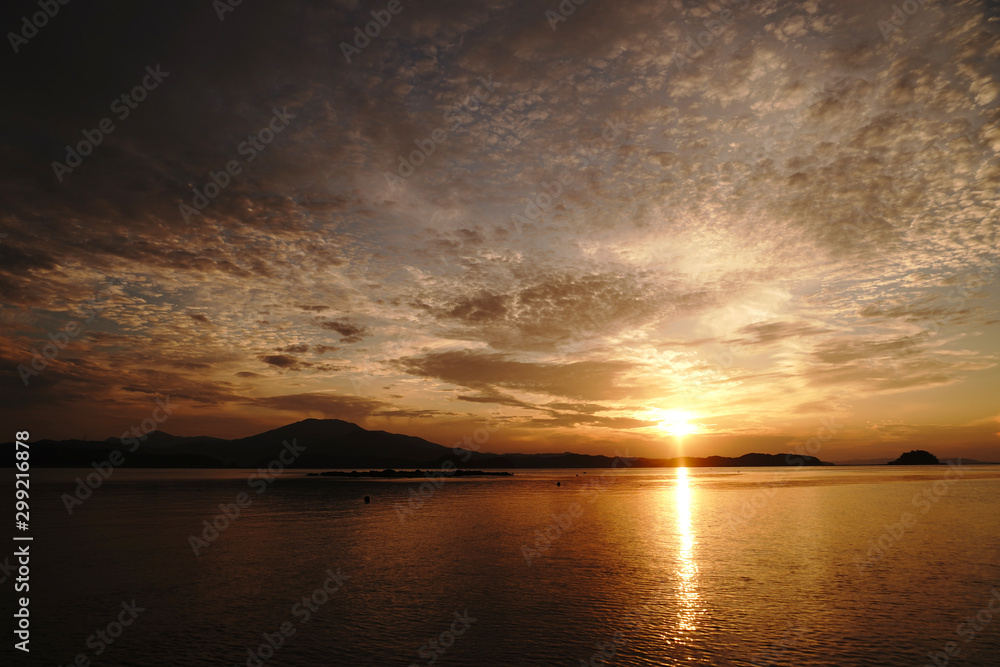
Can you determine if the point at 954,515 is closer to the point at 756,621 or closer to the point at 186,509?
the point at 756,621

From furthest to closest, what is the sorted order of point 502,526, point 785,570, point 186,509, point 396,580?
point 186,509, point 502,526, point 785,570, point 396,580

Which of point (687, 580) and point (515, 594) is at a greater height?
point (687, 580)

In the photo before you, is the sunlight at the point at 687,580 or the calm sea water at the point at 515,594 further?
the sunlight at the point at 687,580

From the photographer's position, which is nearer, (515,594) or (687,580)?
(515,594)

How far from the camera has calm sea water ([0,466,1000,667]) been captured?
1772 cm

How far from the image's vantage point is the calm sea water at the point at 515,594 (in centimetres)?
1772

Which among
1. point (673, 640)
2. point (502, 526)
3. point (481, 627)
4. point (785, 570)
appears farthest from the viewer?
point (502, 526)

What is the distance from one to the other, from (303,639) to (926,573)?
30.7m

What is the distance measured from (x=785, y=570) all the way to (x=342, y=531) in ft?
106

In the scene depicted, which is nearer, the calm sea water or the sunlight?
the calm sea water

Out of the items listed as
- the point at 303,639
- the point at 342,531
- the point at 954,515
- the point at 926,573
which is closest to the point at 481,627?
the point at 303,639

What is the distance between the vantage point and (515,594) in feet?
81.4

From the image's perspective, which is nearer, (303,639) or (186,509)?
(303,639)

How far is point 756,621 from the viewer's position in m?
20.5
